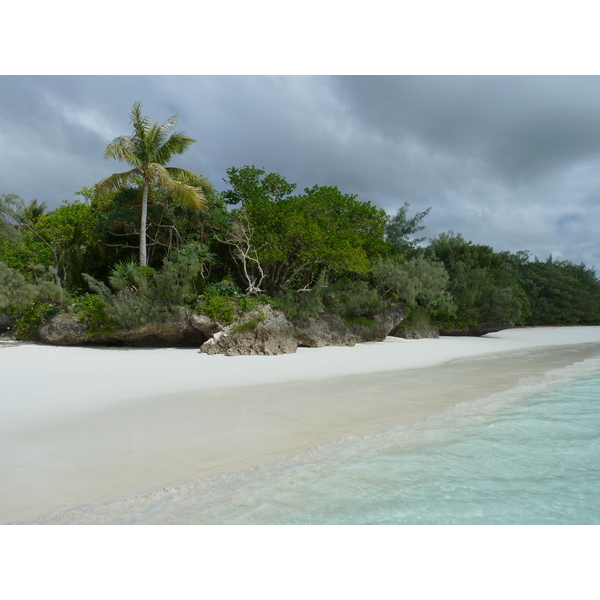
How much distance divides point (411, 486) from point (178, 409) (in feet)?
11.8

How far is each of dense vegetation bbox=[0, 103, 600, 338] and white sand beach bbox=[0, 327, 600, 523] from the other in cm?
262

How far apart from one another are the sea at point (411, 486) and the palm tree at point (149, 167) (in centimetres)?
1279

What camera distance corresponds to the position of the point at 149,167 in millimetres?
15555

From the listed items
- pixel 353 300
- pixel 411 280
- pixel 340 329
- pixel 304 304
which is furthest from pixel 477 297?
pixel 304 304

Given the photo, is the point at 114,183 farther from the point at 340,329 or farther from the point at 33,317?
the point at 340,329

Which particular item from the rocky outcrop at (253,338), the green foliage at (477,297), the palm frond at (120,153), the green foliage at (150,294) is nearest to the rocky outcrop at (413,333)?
the green foliage at (477,297)

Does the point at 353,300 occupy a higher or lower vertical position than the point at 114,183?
lower

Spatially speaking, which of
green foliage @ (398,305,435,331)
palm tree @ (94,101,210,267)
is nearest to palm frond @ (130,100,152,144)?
palm tree @ (94,101,210,267)

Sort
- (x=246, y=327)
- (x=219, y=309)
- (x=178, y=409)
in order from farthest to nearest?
(x=219, y=309) < (x=246, y=327) < (x=178, y=409)

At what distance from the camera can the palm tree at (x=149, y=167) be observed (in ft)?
50.1

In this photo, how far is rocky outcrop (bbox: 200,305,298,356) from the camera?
12.3 metres

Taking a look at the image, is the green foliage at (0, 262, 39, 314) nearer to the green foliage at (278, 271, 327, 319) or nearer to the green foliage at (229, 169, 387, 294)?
the green foliage at (229, 169, 387, 294)

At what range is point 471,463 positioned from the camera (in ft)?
14.0
